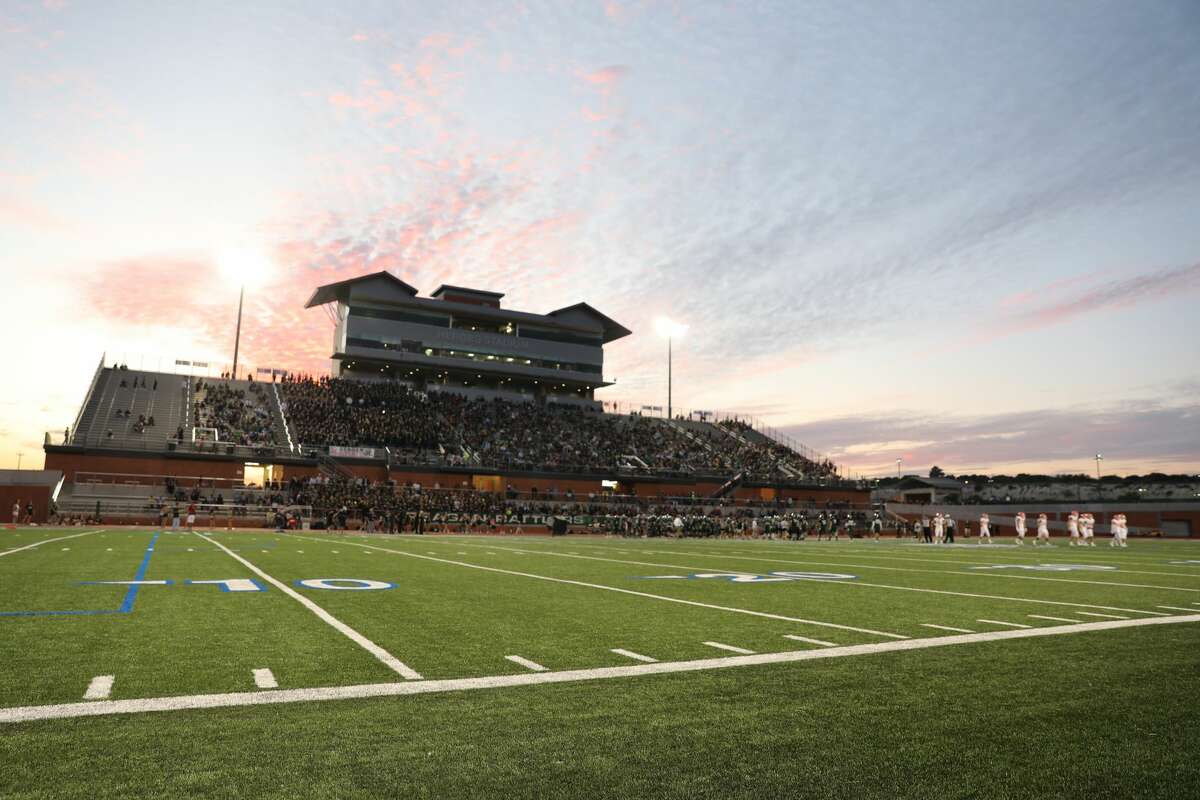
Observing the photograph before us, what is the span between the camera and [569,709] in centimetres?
455

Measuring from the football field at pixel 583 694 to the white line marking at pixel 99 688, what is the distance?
0.02 m

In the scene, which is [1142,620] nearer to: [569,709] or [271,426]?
[569,709]

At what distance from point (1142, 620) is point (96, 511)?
4033 cm

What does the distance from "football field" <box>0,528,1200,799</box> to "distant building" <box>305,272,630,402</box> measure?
56982mm

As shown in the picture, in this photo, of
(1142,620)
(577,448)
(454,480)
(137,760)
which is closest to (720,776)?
(137,760)

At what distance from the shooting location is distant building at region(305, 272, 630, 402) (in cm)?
6544

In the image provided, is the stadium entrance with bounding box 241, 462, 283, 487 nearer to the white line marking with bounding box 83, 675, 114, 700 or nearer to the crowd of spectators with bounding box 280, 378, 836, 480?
the crowd of spectators with bounding box 280, 378, 836, 480

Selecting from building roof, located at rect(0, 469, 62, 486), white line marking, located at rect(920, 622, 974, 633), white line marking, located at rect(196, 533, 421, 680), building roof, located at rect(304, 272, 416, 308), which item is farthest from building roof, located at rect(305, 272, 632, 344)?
white line marking, located at rect(920, 622, 974, 633)

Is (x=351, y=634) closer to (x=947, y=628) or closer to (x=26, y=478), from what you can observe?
(x=947, y=628)

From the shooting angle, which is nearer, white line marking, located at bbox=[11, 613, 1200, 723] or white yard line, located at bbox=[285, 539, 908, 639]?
white line marking, located at bbox=[11, 613, 1200, 723]

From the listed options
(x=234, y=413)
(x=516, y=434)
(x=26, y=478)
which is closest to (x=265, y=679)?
(x=26, y=478)

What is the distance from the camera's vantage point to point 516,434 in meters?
62.8

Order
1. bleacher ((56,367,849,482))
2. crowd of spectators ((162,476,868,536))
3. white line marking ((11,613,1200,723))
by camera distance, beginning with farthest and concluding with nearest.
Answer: bleacher ((56,367,849,482)) < crowd of spectators ((162,476,868,536)) < white line marking ((11,613,1200,723))

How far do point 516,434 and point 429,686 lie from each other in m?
58.0
